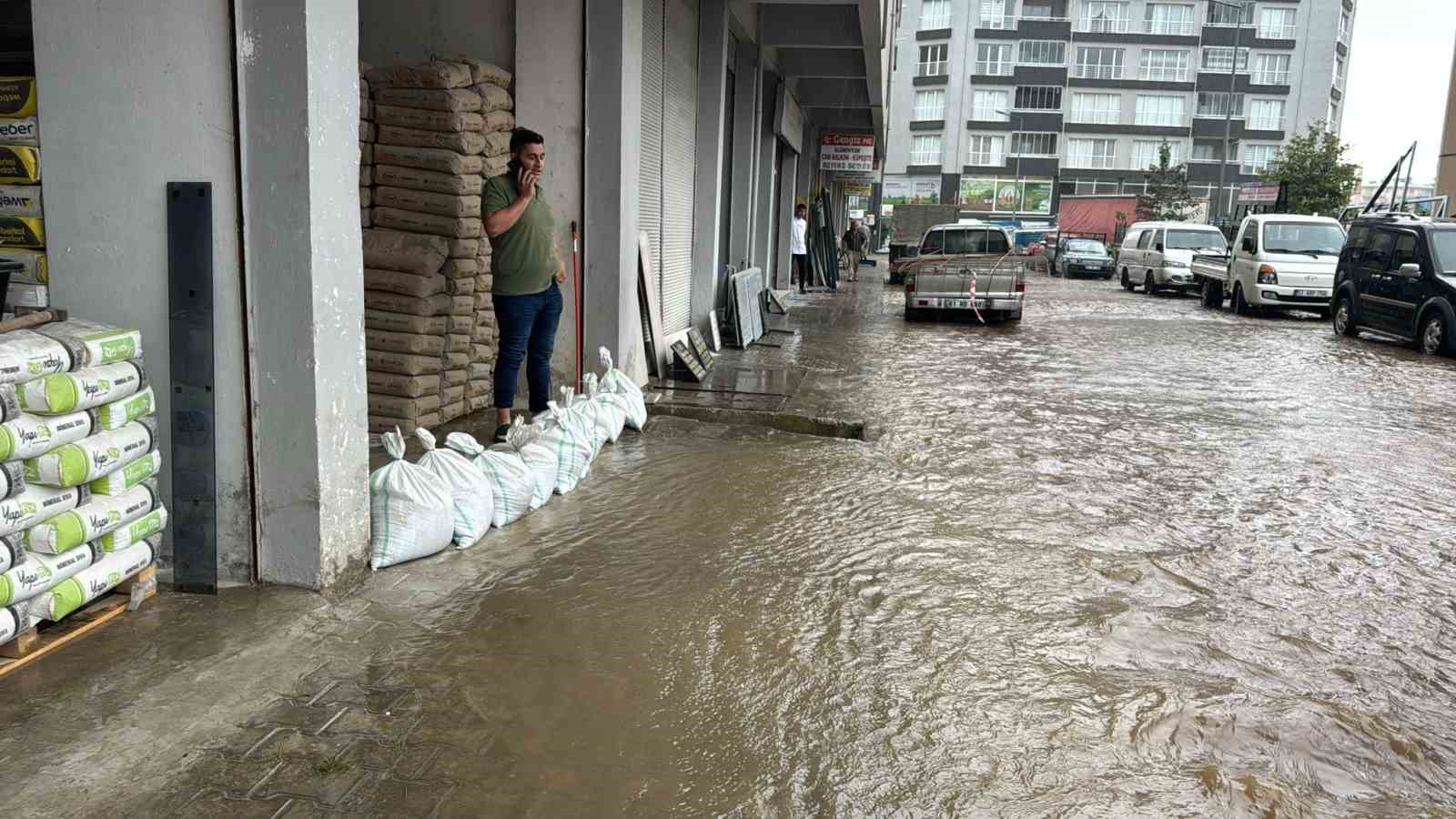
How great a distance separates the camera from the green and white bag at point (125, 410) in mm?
3510

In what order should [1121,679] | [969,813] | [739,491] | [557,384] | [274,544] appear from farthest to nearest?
[557,384], [739,491], [274,544], [1121,679], [969,813]

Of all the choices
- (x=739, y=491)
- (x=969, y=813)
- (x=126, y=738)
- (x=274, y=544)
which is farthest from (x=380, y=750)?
(x=739, y=491)

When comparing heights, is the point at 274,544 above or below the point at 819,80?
below

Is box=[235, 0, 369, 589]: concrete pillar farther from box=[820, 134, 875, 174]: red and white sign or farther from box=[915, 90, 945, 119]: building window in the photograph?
box=[915, 90, 945, 119]: building window

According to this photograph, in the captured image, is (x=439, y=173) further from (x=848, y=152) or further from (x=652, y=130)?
(x=848, y=152)

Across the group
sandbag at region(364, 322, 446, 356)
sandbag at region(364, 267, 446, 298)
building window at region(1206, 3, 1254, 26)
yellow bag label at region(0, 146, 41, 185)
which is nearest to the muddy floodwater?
sandbag at region(364, 322, 446, 356)

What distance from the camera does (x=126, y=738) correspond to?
2.88 metres

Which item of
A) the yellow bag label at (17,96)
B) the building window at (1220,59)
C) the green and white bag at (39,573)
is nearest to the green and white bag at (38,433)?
the green and white bag at (39,573)

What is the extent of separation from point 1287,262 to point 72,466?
67.8 feet

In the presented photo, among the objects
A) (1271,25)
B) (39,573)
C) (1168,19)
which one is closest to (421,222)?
(39,573)

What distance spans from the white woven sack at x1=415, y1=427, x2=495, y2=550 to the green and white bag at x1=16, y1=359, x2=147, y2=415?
3.96 ft

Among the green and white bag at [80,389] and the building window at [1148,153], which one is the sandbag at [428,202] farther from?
the building window at [1148,153]

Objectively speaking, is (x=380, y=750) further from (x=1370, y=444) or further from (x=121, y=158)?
(x=1370, y=444)

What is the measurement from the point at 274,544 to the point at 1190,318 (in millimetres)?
19263
